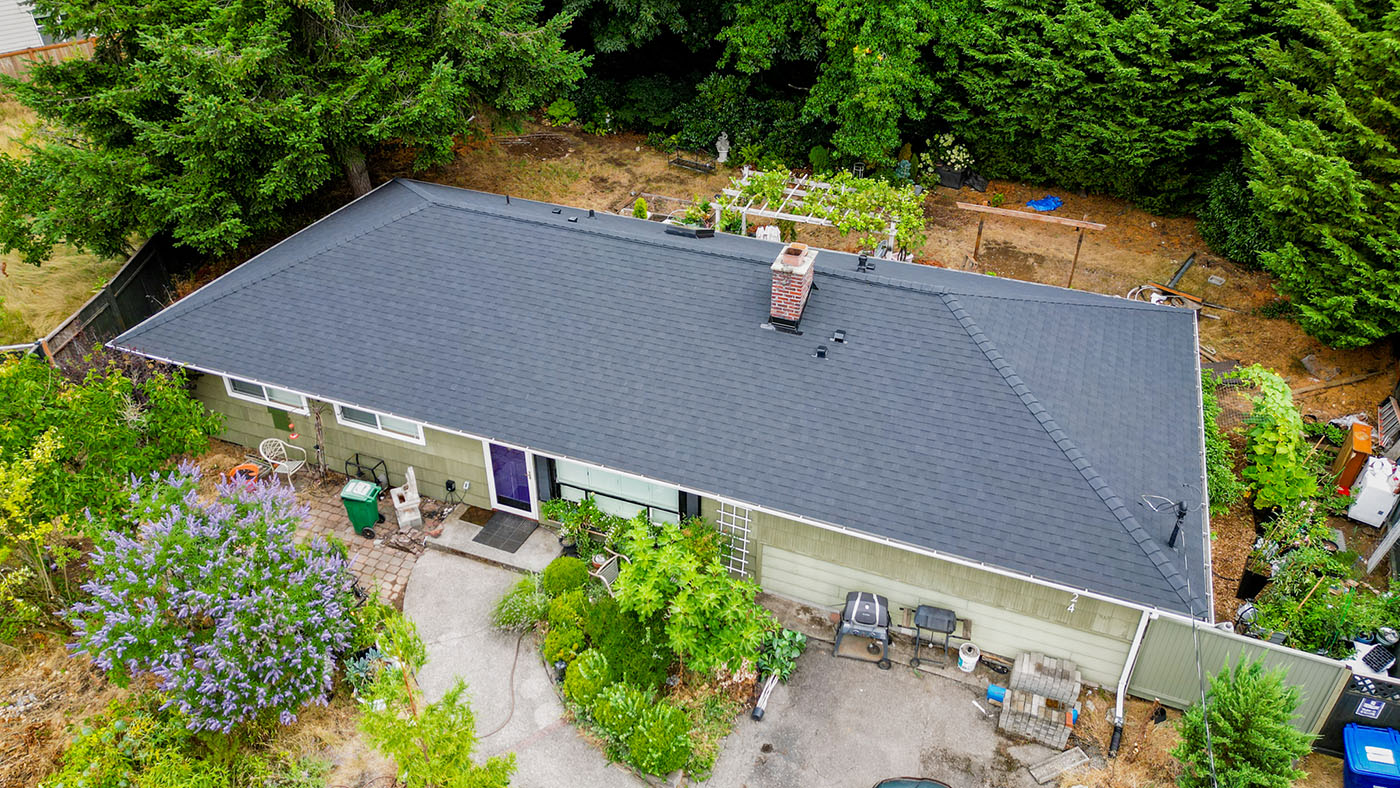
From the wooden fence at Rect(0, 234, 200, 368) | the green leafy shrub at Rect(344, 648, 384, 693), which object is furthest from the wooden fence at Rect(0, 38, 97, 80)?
the green leafy shrub at Rect(344, 648, 384, 693)

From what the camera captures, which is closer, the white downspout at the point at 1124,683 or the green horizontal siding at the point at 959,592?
the white downspout at the point at 1124,683

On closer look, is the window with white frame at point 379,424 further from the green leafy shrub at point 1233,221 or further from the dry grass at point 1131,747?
the green leafy shrub at point 1233,221

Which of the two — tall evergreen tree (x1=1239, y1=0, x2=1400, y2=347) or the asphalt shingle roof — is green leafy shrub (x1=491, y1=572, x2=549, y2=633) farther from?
tall evergreen tree (x1=1239, y1=0, x2=1400, y2=347)

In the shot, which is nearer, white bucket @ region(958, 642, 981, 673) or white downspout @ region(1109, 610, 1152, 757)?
white downspout @ region(1109, 610, 1152, 757)

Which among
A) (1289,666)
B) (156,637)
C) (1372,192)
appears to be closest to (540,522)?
(156,637)

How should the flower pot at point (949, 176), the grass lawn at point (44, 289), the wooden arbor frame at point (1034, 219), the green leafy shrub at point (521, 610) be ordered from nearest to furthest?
1. the green leafy shrub at point (521, 610)
2. the grass lawn at point (44, 289)
3. the wooden arbor frame at point (1034, 219)
4. the flower pot at point (949, 176)

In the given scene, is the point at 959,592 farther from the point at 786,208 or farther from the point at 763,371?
the point at 786,208

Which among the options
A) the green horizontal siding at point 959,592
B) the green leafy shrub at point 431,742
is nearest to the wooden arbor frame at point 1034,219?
the green horizontal siding at point 959,592
